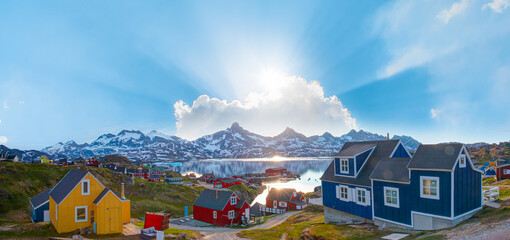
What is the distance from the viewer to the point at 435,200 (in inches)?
839

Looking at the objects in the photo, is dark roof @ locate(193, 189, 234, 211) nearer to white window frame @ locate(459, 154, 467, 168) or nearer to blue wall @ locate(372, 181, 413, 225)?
blue wall @ locate(372, 181, 413, 225)

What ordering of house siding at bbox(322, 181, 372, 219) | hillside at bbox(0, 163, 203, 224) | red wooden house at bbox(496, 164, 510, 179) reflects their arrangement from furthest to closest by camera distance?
red wooden house at bbox(496, 164, 510, 179) < hillside at bbox(0, 163, 203, 224) < house siding at bbox(322, 181, 372, 219)

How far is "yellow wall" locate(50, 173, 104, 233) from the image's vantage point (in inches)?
969

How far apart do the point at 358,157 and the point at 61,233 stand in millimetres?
27802

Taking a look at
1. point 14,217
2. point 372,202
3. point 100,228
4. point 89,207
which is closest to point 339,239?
point 372,202

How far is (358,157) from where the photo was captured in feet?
92.7

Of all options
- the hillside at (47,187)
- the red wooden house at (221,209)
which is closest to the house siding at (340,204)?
the red wooden house at (221,209)

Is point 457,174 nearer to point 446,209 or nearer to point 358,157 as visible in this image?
point 446,209

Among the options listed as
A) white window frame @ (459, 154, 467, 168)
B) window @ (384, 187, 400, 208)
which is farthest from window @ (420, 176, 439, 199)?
white window frame @ (459, 154, 467, 168)

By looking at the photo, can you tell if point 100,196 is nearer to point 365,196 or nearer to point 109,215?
point 109,215

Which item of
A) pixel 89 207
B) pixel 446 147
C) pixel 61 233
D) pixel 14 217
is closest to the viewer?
pixel 446 147

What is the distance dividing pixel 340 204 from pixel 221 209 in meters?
20.5

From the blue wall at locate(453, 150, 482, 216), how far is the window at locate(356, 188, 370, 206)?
22.9 feet

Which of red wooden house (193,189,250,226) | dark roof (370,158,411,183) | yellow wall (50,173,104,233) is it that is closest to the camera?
dark roof (370,158,411,183)
